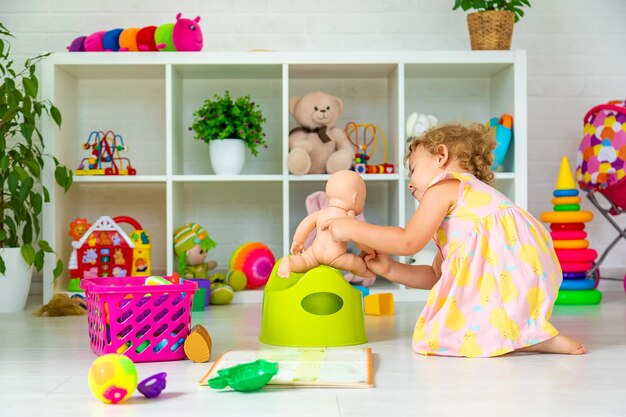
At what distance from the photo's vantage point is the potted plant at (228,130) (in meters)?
3.26

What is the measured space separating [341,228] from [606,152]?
1652 millimetres

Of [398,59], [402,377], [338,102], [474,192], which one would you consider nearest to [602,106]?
[398,59]

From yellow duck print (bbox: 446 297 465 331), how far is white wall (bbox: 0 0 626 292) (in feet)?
5.99

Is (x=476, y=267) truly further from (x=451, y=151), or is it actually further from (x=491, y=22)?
(x=491, y=22)

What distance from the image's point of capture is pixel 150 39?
10.8 feet

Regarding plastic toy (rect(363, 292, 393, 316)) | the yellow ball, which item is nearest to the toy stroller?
plastic toy (rect(363, 292, 393, 316))

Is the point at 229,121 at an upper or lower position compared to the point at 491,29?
lower

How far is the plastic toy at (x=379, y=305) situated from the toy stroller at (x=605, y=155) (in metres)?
0.95

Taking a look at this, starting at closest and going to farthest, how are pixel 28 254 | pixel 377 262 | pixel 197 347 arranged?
pixel 197 347
pixel 377 262
pixel 28 254

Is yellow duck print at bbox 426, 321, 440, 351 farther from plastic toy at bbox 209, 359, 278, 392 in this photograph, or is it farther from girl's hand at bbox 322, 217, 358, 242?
plastic toy at bbox 209, 359, 278, 392

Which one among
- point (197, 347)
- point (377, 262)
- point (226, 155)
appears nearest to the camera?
point (197, 347)

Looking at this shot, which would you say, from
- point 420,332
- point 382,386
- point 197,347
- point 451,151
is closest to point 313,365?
point 382,386

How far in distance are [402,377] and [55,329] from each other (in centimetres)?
128

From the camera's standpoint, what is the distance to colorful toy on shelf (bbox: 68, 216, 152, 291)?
3207mm
